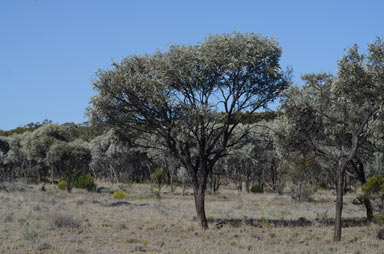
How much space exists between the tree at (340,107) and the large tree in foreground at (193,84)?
1.90m

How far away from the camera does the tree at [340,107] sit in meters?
17.1

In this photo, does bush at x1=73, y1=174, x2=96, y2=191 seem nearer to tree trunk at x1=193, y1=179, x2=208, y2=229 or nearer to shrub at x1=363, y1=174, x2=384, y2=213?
tree trunk at x1=193, y1=179, x2=208, y2=229

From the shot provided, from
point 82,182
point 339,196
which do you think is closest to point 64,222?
point 339,196

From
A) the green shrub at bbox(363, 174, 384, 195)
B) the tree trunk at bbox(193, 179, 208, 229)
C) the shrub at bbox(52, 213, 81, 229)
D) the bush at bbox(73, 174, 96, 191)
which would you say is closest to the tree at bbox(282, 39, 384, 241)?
the green shrub at bbox(363, 174, 384, 195)

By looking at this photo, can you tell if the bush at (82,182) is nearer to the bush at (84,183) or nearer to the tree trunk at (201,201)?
the bush at (84,183)

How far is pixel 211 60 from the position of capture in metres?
20.7

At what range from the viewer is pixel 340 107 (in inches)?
740

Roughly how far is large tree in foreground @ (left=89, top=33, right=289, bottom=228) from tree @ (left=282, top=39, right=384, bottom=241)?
190 cm

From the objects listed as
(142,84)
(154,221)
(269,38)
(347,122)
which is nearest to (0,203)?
(154,221)

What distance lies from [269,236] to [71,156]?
1734 inches

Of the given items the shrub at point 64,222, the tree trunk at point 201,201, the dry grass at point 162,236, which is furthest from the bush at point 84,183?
the tree trunk at point 201,201

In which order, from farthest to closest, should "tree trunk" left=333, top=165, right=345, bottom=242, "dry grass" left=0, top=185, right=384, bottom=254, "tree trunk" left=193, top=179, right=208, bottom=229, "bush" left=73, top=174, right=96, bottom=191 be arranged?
"bush" left=73, top=174, right=96, bottom=191 → "tree trunk" left=193, top=179, right=208, bottom=229 → "tree trunk" left=333, top=165, right=345, bottom=242 → "dry grass" left=0, top=185, right=384, bottom=254

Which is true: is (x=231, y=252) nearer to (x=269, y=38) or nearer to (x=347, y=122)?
(x=347, y=122)

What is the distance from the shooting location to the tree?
17.1 m
